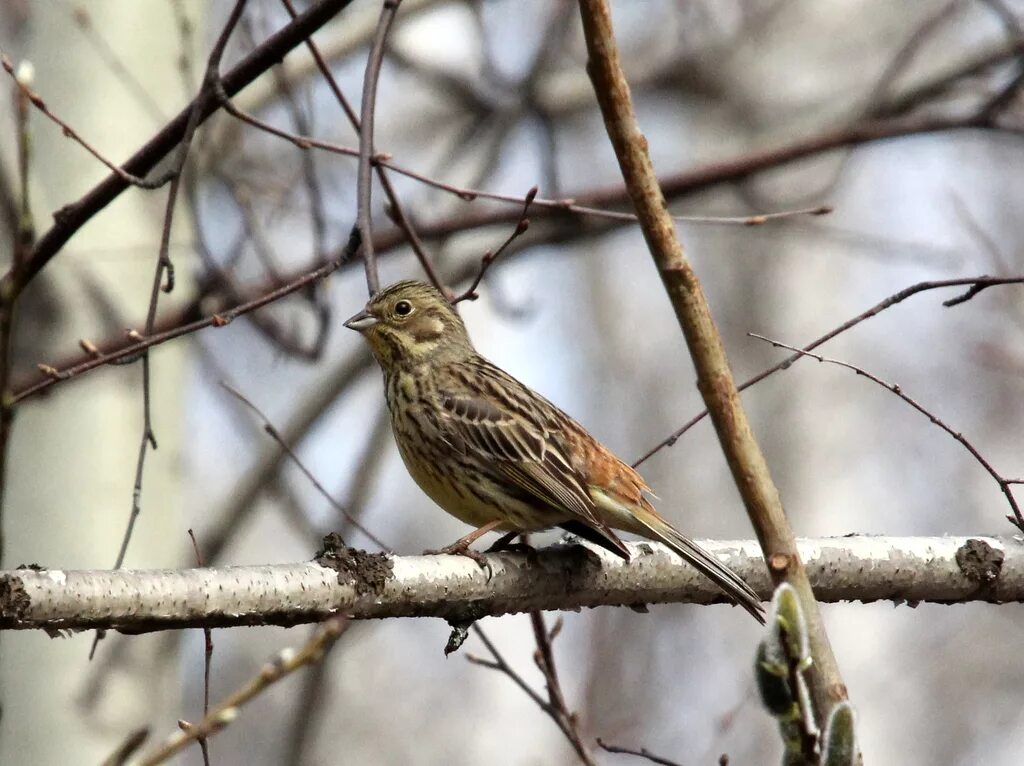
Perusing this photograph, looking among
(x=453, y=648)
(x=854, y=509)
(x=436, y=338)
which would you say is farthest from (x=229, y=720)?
(x=854, y=509)

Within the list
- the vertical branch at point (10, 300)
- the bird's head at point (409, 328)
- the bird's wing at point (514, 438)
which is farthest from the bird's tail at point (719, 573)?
the vertical branch at point (10, 300)

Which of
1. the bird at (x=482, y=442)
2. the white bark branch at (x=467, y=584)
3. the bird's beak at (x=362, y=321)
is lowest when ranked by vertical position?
the white bark branch at (x=467, y=584)

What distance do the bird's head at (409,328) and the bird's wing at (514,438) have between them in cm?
23

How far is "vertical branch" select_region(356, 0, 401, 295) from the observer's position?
4.39 meters

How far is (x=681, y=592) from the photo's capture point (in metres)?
4.26

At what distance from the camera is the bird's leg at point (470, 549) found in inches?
159

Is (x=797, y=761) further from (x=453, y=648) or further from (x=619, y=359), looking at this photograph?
(x=619, y=359)

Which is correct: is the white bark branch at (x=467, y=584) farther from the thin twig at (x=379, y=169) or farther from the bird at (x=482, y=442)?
the thin twig at (x=379, y=169)

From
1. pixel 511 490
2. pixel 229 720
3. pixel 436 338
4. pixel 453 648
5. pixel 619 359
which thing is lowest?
pixel 229 720

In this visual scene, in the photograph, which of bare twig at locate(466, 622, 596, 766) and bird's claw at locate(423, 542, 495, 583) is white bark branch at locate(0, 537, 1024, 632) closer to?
bird's claw at locate(423, 542, 495, 583)

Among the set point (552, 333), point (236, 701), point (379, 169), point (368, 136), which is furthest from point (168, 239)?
point (552, 333)

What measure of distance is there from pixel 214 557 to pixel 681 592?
4.43m

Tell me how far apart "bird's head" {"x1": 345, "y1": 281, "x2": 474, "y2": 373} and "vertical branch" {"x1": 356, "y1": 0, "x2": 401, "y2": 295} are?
4.61ft

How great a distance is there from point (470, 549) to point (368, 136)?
134 centimetres
